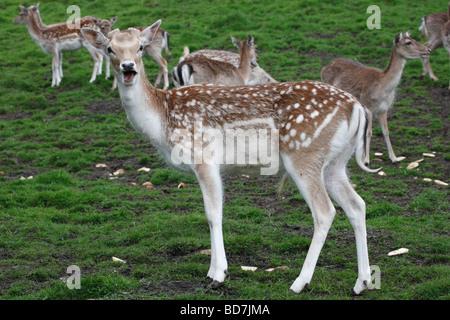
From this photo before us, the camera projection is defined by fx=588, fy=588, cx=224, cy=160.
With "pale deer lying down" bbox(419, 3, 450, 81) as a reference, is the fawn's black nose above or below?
above

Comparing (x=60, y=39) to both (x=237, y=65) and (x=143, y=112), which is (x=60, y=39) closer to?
(x=237, y=65)

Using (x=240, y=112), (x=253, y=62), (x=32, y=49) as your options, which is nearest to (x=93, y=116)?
(x=253, y=62)

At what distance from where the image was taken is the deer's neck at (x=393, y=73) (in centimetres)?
939

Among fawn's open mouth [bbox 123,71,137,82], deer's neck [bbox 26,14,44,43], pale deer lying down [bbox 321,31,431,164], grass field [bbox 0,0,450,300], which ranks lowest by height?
grass field [bbox 0,0,450,300]

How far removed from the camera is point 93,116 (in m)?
11.3

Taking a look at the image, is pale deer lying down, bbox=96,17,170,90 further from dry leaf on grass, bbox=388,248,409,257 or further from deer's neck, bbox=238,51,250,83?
dry leaf on grass, bbox=388,248,409,257

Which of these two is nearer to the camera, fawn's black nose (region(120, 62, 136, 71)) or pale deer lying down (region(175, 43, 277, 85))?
fawn's black nose (region(120, 62, 136, 71))

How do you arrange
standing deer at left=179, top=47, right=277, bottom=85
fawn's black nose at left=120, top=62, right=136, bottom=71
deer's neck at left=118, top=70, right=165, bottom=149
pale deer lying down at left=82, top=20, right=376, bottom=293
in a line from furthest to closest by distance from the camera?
standing deer at left=179, top=47, right=277, bottom=85 < deer's neck at left=118, top=70, right=165, bottom=149 < fawn's black nose at left=120, top=62, right=136, bottom=71 < pale deer lying down at left=82, top=20, right=376, bottom=293

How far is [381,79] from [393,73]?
0.21 m

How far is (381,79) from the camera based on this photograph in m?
9.48

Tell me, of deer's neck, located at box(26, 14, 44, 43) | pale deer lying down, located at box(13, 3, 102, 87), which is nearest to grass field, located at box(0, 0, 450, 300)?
pale deer lying down, located at box(13, 3, 102, 87)

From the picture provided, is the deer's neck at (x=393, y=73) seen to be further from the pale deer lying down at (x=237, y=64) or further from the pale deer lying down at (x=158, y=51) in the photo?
the pale deer lying down at (x=158, y=51)

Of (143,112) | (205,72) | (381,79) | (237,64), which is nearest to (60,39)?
(237,64)

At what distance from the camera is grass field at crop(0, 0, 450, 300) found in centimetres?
502
